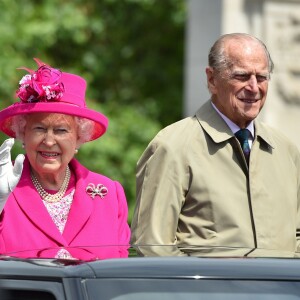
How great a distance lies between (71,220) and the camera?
5.09 meters

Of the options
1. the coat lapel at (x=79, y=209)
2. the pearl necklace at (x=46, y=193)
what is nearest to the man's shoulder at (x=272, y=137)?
the coat lapel at (x=79, y=209)

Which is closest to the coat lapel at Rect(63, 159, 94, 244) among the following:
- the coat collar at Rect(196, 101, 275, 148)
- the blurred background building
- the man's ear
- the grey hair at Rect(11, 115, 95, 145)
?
the grey hair at Rect(11, 115, 95, 145)

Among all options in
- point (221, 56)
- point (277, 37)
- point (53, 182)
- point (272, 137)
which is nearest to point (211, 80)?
point (221, 56)

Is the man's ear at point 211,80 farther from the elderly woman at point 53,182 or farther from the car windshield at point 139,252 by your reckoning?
the car windshield at point 139,252

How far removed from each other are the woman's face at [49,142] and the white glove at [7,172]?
0.14m

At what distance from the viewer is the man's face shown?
541 cm

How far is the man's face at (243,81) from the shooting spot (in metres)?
5.41

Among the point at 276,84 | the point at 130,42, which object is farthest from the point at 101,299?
the point at 130,42

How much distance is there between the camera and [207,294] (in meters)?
3.73

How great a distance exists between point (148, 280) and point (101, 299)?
0.51 feet

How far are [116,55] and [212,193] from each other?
12989mm

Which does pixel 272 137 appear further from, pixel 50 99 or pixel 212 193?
pixel 50 99

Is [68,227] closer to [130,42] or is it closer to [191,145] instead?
[191,145]

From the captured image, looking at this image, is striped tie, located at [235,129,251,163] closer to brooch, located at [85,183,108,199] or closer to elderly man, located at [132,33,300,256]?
elderly man, located at [132,33,300,256]
